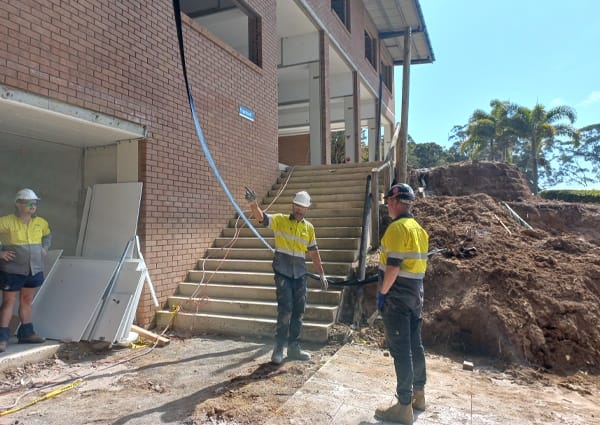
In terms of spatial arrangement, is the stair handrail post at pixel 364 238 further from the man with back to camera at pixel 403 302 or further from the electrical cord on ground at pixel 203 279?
the man with back to camera at pixel 403 302

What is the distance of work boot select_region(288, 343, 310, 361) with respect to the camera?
4699 millimetres

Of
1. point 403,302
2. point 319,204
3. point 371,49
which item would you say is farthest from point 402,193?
point 371,49

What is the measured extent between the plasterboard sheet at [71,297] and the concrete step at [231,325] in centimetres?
105

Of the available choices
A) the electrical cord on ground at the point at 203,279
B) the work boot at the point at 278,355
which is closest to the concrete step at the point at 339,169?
the electrical cord on ground at the point at 203,279

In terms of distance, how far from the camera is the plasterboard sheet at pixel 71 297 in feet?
16.5

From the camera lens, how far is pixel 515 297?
5.23 metres

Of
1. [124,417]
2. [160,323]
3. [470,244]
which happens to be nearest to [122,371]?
[124,417]

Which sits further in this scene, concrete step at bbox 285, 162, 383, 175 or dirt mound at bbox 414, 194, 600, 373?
concrete step at bbox 285, 162, 383, 175

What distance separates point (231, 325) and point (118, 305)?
1432mm

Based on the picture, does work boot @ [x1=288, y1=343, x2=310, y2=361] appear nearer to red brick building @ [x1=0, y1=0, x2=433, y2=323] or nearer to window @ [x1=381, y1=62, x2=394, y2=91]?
red brick building @ [x1=0, y1=0, x2=433, y2=323]

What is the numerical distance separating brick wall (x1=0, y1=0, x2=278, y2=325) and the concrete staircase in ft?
1.05

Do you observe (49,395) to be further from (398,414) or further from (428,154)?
(428,154)

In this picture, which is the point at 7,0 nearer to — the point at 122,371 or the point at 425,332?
the point at 122,371

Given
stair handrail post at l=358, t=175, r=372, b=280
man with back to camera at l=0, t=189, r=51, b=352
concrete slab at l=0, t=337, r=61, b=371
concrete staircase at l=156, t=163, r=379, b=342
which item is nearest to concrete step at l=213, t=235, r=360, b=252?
concrete staircase at l=156, t=163, r=379, b=342
